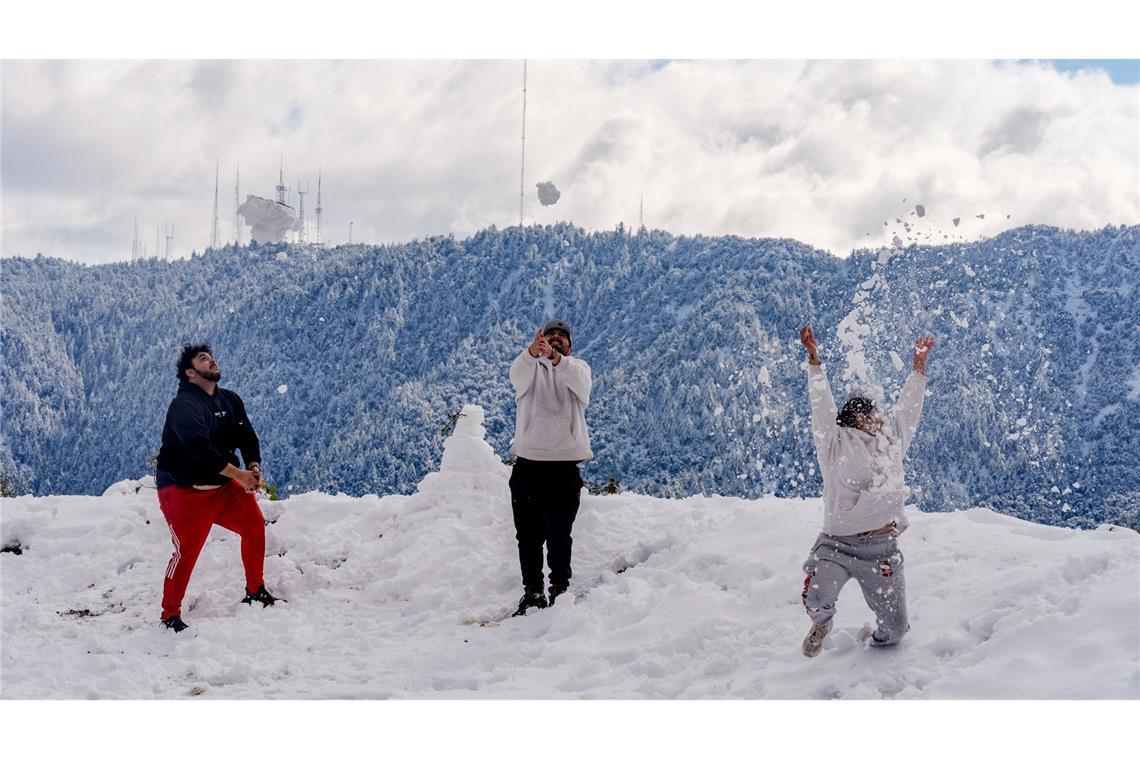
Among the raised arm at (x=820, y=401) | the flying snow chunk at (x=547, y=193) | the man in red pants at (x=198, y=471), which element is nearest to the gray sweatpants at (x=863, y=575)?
the raised arm at (x=820, y=401)

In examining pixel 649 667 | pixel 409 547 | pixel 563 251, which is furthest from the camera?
pixel 563 251

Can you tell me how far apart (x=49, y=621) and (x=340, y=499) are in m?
2.32

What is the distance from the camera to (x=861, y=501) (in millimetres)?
3273

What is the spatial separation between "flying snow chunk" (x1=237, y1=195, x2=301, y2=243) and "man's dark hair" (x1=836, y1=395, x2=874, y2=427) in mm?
8481

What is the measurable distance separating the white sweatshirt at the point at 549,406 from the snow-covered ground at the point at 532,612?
32.9 inches

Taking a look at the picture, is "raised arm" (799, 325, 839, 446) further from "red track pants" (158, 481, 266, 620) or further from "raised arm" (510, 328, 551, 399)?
"red track pants" (158, 481, 266, 620)

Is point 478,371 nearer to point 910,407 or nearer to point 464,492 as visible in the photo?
point 464,492

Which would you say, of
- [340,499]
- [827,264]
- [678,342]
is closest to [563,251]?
[678,342]

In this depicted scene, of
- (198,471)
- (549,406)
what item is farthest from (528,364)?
(198,471)

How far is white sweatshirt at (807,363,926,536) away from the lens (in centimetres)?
328

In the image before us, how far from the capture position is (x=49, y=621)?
16.5ft

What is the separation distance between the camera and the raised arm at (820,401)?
3.35 m

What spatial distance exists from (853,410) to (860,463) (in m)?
0.22

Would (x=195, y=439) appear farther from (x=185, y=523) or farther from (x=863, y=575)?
(x=863, y=575)
